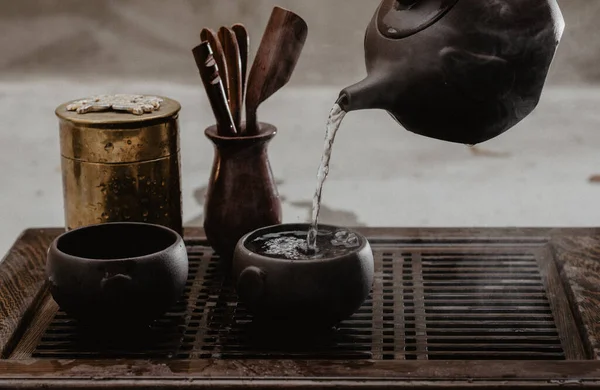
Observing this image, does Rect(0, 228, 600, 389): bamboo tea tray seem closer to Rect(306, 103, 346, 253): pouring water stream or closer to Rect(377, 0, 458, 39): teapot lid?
Rect(306, 103, 346, 253): pouring water stream

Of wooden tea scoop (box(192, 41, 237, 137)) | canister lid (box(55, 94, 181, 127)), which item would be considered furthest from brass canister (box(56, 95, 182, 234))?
wooden tea scoop (box(192, 41, 237, 137))

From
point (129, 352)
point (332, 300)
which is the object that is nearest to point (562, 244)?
point (332, 300)

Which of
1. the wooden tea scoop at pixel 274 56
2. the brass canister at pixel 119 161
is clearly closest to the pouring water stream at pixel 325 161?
the wooden tea scoop at pixel 274 56

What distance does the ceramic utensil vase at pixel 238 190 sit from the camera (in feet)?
5.23

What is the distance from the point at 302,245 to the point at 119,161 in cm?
41

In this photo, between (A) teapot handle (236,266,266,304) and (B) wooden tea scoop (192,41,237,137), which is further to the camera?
(B) wooden tea scoop (192,41,237,137)

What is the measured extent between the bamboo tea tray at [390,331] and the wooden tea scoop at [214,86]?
0.82 feet

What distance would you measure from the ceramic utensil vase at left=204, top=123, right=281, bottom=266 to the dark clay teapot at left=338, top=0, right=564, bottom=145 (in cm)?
37

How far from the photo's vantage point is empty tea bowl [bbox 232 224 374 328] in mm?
1266

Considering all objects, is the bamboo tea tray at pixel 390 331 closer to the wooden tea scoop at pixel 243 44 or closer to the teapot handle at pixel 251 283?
the teapot handle at pixel 251 283

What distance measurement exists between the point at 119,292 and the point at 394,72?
0.47 metres

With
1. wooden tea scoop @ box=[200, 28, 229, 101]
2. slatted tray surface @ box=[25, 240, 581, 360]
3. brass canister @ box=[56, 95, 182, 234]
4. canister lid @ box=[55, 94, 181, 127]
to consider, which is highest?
wooden tea scoop @ box=[200, 28, 229, 101]

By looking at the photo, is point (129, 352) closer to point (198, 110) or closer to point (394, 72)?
point (394, 72)

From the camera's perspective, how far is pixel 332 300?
1282mm
